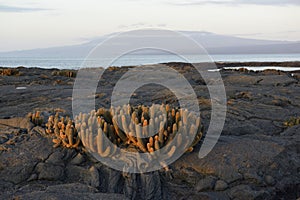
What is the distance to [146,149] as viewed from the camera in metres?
5.23

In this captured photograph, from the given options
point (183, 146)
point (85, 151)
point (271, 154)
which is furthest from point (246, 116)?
point (85, 151)

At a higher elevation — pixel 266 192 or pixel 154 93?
pixel 154 93

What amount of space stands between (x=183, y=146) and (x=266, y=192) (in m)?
1.22

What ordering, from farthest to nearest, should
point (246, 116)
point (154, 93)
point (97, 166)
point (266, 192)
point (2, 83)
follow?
point (2, 83) → point (154, 93) → point (246, 116) → point (97, 166) → point (266, 192)

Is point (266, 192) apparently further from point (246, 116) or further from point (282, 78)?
point (282, 78)

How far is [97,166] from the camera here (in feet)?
17.0

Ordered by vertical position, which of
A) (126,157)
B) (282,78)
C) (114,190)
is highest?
(282,78)

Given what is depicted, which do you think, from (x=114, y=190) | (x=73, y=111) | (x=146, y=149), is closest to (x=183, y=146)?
(x=146, y=149)

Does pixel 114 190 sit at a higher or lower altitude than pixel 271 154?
lower

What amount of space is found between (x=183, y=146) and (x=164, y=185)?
616mm

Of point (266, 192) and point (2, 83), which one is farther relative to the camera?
point (2, 83)

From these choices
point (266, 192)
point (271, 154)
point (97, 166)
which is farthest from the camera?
point (271, 154)

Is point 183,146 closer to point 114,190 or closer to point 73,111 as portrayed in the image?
point 114,190

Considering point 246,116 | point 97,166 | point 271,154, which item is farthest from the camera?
point 246,116
